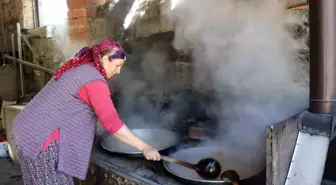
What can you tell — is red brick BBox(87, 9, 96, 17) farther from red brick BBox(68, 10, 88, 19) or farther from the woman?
the woman

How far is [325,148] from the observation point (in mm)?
1495

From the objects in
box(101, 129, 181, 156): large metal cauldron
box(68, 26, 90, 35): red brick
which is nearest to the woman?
box(101, 129, 181, 156): large metal cauldron

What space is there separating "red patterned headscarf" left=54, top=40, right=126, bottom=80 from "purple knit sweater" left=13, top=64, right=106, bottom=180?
0.19 ft

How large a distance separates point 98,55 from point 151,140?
1.01 meters

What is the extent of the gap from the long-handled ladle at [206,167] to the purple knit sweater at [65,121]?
0.49 m

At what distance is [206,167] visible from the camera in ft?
6.13

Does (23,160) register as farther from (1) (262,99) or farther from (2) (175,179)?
(1) (262,99)

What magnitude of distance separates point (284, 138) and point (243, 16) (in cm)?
142

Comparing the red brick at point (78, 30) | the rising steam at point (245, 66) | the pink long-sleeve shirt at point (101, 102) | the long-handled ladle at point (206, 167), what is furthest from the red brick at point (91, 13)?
the long-handled ladle at point (206, 167)

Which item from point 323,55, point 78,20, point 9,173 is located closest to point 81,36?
point 78,20

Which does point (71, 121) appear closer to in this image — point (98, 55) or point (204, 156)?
point (98, 55)

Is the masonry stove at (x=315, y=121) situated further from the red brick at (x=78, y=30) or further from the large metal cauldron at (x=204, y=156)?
the red brick at (x=78, y=30)

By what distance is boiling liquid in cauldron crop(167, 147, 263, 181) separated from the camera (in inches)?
73.5

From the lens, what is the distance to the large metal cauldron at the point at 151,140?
238cm
